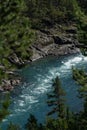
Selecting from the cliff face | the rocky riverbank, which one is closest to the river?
the rocky riverbank

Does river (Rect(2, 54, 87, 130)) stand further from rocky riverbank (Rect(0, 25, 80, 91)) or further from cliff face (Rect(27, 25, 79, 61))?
cliff face (Rect(27, 25, 79, 61))

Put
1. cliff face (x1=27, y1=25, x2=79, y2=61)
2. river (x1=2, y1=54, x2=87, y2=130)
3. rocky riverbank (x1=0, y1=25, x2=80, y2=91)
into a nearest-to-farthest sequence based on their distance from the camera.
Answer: river (x1=2, y1=54, x2=87, y2=130) → rocky riverbank (x1=0, y1=25, x2=80, y2=91) → cliff face (x1=27, y1=25, x2=79, y2=61)

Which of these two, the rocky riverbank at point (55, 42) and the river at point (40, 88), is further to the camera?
the rocky riverbank at point (55, 42)

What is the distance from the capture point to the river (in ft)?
176

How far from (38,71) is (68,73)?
20.5 ft

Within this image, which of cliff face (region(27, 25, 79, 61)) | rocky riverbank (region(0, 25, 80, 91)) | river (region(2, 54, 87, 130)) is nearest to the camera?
river (region(2, 54, 87, 130))

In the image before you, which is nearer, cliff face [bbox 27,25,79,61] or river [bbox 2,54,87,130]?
river [bbox 2,54,87,130]

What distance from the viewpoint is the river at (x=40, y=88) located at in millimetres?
53531

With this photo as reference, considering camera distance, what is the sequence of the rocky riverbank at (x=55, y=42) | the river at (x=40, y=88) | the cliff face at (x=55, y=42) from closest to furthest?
the river at (x=40, y=88) < the rocky riverbank at (x=55, y=42) < the cliff face at (x=55, y=42)

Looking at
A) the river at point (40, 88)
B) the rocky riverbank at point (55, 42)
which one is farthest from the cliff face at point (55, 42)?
the river at point (40, 88)

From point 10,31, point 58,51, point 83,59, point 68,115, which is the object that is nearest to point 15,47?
point 10,31

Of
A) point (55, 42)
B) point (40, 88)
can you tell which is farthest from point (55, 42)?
point (40, 88)

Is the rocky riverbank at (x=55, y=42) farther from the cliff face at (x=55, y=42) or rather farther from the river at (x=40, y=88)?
the river at (x=40, y=88)

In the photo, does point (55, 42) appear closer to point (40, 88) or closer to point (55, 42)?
point (55, 42)
